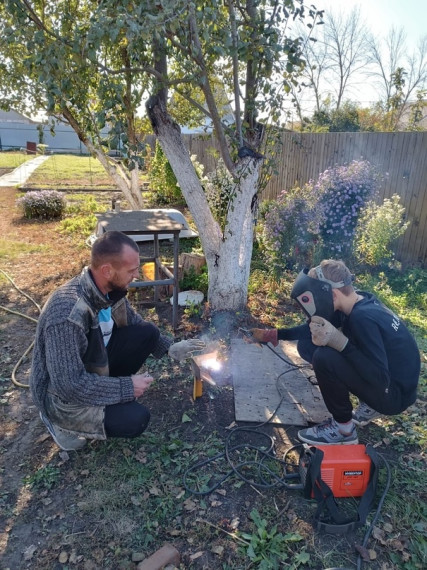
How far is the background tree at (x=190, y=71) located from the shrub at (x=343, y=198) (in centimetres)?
117

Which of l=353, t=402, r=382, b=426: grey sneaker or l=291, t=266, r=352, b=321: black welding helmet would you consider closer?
l=291, t=266, r=352, b=321: black welding helmet

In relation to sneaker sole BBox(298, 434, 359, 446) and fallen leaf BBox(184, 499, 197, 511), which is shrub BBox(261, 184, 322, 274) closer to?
sneaker sole BBox(298, 434, 359, 446)

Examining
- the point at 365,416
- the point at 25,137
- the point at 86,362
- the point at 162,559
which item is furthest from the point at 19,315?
the point at 25,137

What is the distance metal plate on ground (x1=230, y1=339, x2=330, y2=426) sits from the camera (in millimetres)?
2998

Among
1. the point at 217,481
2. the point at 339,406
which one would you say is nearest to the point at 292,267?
the point at 339,406

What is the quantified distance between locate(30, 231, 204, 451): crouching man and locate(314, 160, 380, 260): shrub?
11.2ft

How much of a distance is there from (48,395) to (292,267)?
146 inches

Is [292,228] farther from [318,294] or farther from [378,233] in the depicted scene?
[318,294]

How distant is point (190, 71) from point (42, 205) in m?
6.83

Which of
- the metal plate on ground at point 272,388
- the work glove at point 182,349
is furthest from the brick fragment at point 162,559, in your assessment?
the work glove at point 182,349

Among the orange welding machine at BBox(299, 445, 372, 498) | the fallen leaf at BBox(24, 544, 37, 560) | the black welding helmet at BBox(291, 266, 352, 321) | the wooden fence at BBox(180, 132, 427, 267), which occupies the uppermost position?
the wooden fence at BBox(180, 132, 427, 267)

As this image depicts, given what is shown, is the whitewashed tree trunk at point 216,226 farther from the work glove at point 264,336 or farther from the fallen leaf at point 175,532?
the fallen leaf at point 175,532

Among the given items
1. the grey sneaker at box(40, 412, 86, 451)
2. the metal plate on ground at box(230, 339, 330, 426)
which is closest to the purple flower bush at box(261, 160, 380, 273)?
the metal plate on ground at box(230, 339, 330, 426)

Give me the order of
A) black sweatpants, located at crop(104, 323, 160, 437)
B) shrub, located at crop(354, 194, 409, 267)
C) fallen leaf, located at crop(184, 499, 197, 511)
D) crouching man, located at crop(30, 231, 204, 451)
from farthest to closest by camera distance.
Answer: shrub, located at crop(354, 194, 409, 267) → black sweatpants, located at crop(104, 323, 160, 437) → fallen leaf, located at crop(184, 499, 197, 511) → crouching man, located at crop(30, 231, 204, 451)
